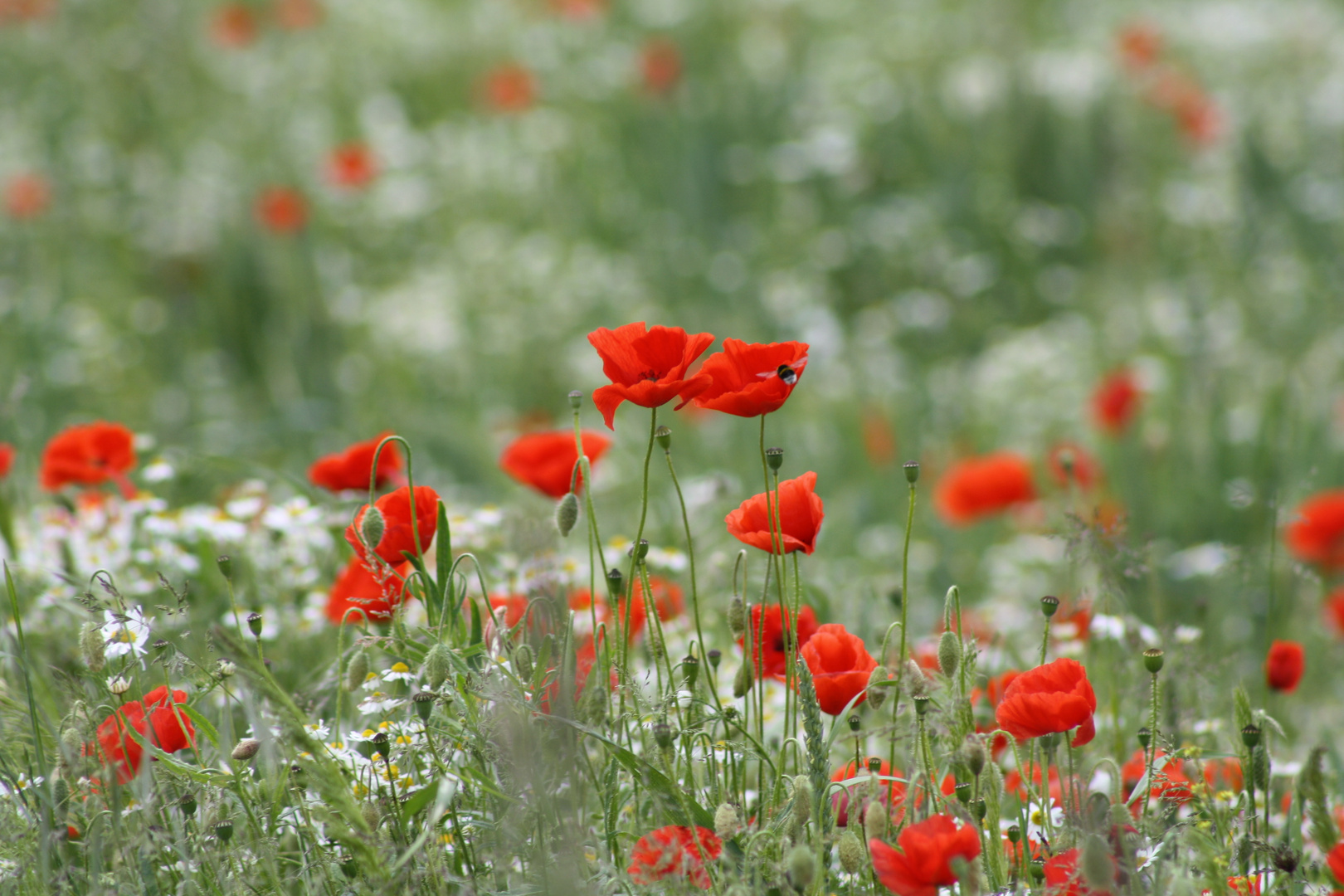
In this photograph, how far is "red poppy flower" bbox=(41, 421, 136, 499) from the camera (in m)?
1.95

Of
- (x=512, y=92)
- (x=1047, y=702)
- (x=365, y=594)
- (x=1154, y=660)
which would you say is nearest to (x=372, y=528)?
(x=365, y=594)

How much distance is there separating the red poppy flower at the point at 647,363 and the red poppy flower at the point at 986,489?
7.21ft

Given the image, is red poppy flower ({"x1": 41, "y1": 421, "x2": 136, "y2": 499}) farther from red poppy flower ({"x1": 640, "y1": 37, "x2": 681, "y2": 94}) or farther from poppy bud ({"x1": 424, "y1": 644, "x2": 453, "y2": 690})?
red poppy flower ({"x1": 640, "y1": 37, "x2": 681, "y2": 94})

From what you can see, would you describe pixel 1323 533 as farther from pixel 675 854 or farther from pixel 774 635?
pixel 675 854

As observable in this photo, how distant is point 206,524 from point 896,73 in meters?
4.96

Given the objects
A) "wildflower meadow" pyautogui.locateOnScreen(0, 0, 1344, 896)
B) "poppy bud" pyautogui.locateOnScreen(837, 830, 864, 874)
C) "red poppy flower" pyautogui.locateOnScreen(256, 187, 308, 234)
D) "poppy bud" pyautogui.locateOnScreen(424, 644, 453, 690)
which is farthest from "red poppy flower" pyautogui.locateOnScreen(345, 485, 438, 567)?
"red poppy flower" pyautogui.locateOnScreen(256, 187, 308, 234)

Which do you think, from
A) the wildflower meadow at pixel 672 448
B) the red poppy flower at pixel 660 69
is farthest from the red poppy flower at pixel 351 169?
the red poppy flower at pixel 660 69

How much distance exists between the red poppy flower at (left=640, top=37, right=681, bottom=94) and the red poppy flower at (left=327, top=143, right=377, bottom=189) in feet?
4.24

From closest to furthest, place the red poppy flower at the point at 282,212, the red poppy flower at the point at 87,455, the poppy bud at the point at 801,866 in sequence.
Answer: the poppy bud at the point at 801,866, the red poppy flower at the point at 87,455, the red poppy flower at the point at 282,212

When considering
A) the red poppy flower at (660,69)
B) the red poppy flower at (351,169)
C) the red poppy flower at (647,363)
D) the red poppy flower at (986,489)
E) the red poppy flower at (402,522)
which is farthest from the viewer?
the red poppy flower at (660,69)

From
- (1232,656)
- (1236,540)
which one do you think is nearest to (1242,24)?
(1236,540)

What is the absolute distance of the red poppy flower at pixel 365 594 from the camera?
1486mm

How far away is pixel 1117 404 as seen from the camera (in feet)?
11.7

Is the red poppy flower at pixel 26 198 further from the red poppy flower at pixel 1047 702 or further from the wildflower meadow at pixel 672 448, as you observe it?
the red poppy flower at pixel 1047 702
